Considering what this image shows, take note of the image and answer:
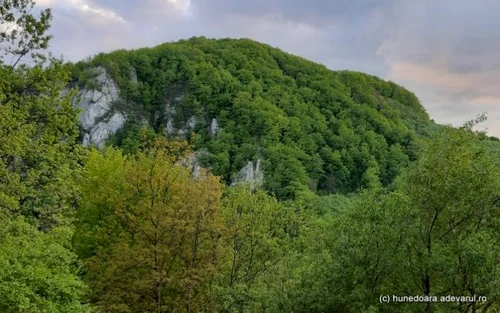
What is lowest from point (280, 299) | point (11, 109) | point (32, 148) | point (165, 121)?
point (280, 299)

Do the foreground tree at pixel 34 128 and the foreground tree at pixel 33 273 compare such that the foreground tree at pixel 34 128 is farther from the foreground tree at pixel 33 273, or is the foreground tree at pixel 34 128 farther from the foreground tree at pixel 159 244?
the foreground tree at pixel 159 244

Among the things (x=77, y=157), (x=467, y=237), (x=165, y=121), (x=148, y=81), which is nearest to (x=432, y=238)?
(x=467, y=237)

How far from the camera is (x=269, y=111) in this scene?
111 m

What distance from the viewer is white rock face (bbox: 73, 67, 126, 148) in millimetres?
118787

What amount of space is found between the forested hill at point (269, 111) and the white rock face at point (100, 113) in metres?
2.06

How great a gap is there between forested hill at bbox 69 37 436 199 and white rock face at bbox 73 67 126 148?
2.06 meters

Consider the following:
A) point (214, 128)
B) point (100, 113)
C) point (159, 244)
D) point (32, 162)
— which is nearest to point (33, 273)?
point (32, 162)

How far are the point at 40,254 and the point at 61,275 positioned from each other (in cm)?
107

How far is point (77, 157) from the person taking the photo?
16688mm

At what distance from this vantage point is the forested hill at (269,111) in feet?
326

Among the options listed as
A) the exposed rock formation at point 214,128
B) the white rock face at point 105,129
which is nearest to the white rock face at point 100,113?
the white rock face at point 105,129

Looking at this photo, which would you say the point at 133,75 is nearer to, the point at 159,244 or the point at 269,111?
the point at 269,111

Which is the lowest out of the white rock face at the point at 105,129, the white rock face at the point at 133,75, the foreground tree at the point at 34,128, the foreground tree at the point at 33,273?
the foreground tree at the point at 33,273

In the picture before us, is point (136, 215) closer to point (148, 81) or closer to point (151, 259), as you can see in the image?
point (151, 259)
